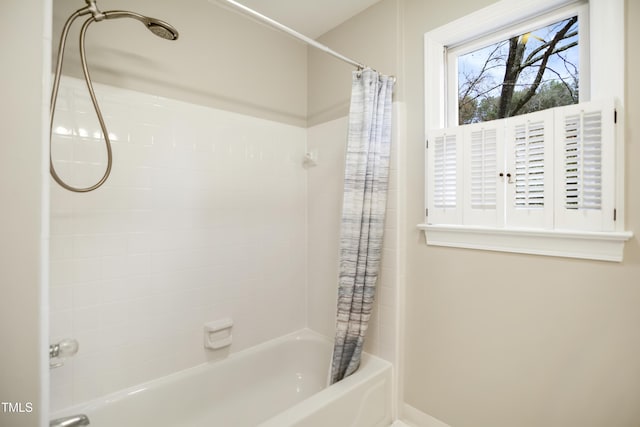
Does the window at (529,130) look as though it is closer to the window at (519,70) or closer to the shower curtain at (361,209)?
the window at (519,70)

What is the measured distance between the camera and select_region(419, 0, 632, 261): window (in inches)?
44.3

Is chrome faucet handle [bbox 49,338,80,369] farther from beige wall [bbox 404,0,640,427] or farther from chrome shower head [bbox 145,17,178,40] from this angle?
beige wall [bbox 404,0,640,427]

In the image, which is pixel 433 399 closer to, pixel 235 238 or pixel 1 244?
pixel 235 238

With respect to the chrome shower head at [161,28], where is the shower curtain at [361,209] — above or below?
below

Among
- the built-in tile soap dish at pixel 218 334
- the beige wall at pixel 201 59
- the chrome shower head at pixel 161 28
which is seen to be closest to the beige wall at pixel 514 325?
the beige wall at pixel 201 59

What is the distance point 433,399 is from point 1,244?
1.88 metres

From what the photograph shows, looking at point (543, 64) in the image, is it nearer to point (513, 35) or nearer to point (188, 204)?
point (513, 35)

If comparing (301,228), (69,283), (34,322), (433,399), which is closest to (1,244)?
(34,322)

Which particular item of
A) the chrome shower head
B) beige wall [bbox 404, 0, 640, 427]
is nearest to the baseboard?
beige wall [bbox 404, 0, 640, 427]

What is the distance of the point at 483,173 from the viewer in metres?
1.43

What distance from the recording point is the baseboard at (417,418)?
162cm

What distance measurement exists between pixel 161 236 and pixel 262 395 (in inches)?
46.1

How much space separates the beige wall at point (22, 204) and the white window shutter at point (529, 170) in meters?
1.62

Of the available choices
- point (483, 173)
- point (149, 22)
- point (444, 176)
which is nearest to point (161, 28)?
point (149, 22)
